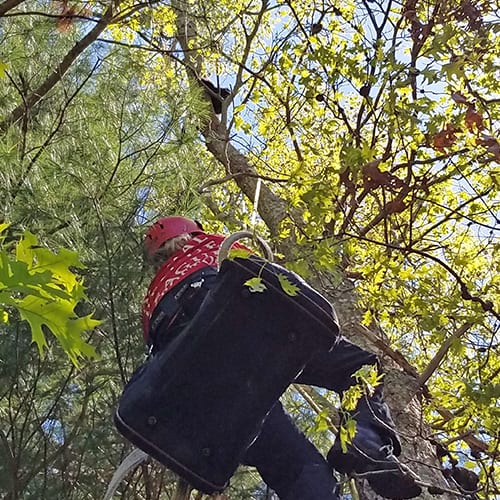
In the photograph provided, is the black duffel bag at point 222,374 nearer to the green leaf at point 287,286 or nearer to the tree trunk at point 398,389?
the green leaf at point 287,286

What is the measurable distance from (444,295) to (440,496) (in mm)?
507

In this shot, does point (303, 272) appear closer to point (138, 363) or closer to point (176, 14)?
point (138, 363)

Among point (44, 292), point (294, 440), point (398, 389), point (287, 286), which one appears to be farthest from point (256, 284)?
point (398, 389)

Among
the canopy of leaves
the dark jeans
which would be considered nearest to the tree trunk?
the dark jeans

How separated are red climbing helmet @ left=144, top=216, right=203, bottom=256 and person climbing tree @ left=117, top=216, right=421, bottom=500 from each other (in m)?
0.24

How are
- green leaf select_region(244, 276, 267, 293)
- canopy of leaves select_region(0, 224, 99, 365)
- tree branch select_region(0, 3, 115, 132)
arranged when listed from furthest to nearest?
tree branch select_region(0, 3, 115, 132) → green leaf select_region(244, 276, 267, 293) → canopy of leaves select_region(0, 224, 99, 365)

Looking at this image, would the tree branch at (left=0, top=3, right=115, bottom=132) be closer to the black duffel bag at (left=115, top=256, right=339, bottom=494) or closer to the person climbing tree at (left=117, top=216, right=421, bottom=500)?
the person climbing tree at (left=117, top=216, right=421, bottom=500)

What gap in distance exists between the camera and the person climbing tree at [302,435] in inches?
59.7

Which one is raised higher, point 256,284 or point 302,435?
point 256,284

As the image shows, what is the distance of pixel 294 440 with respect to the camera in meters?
1.60

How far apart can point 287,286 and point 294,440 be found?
520mm

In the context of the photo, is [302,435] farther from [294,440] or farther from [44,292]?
[44,292]

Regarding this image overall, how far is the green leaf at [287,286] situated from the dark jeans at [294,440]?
0.31 metres

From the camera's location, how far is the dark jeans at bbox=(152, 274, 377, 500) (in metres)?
1.52
